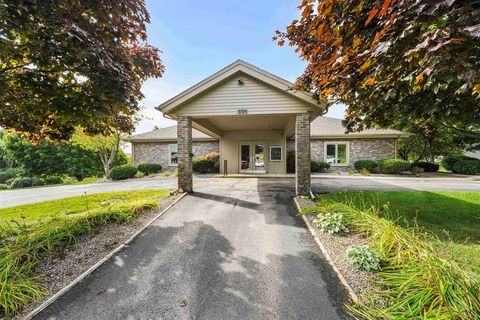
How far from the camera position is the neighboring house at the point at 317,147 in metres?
15.4

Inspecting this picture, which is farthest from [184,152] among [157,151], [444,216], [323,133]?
Answer: [323,133]

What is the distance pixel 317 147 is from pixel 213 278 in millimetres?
15289

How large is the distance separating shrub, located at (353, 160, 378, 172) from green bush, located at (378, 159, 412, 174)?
52 centimetres

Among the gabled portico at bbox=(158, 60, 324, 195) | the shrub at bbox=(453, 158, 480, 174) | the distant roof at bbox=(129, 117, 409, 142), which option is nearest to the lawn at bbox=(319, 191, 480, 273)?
the gabled portico at bbox=(158, 60, 324, 195)

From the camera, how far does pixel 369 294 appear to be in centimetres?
253

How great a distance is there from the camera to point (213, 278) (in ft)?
9.79

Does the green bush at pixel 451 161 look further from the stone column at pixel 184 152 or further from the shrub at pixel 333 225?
the stone column at pixel 184 152

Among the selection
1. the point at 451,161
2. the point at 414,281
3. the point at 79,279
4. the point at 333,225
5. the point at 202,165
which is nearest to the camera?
the point at 414,281

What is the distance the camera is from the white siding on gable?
24.1 feet

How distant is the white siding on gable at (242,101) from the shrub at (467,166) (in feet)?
57.8

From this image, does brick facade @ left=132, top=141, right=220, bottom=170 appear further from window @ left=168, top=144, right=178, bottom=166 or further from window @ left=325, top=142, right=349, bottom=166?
window @ left=325, top=142, right=349, bottom=166

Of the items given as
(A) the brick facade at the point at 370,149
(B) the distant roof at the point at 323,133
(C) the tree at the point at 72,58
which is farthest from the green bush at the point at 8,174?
(A) the brick facade at the point at 370,149

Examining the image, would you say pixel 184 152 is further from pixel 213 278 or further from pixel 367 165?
pixel 367 165

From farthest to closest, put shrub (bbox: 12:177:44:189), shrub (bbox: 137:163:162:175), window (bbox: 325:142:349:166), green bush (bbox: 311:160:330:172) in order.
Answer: shrub (bbox: 137:163:162:175) → shrub (bbox: 12:177:44:189) → window (bbox: 325:142:349:166) → green bush (bbox: 311:160:330:172)
